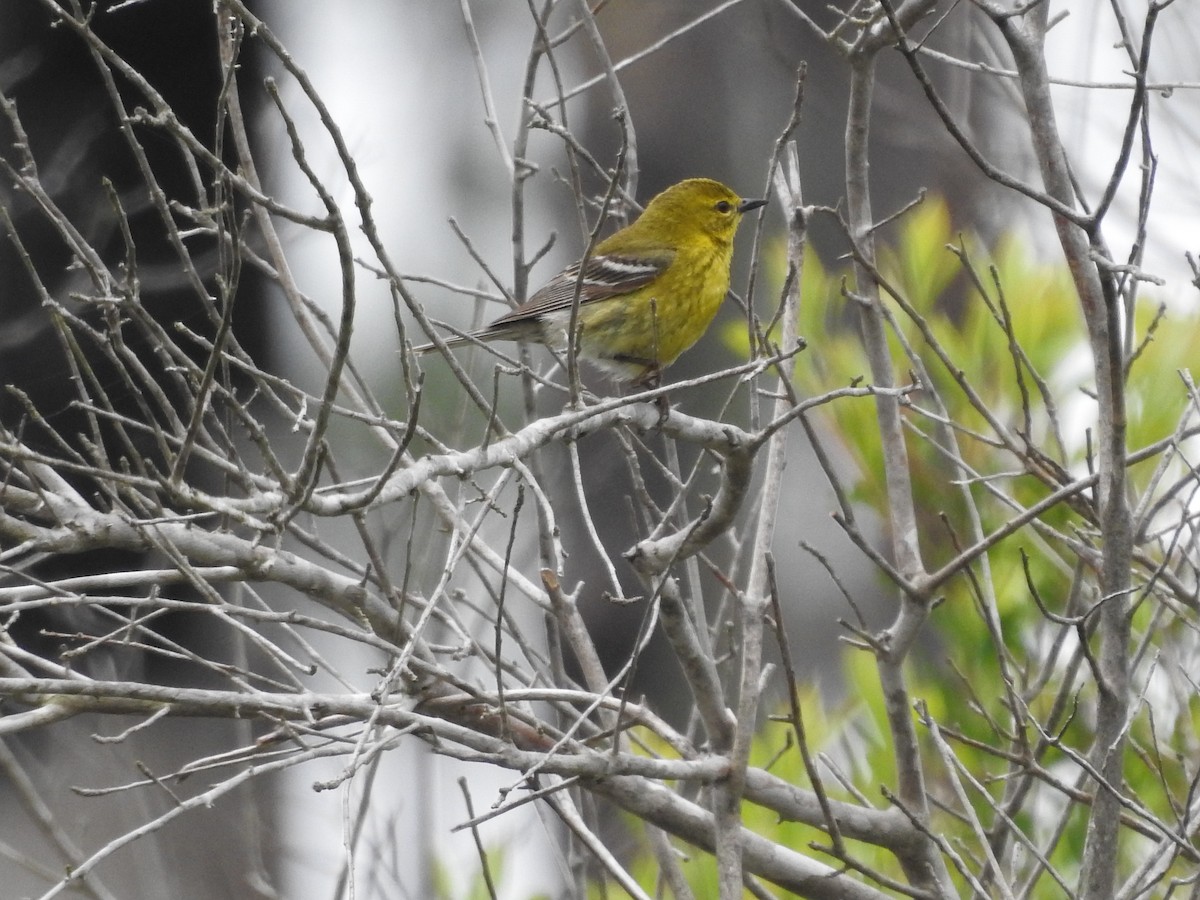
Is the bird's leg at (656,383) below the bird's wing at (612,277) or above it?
below

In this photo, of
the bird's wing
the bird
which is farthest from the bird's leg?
the bird's wing

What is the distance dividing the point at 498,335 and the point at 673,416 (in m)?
1.54

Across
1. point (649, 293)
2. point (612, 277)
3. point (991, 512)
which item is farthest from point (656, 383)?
point (991, 512)

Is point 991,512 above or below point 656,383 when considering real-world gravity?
below

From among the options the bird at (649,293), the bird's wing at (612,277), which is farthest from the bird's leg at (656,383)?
the bird's wing at (612,277)

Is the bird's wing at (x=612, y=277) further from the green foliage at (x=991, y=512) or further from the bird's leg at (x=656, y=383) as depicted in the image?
the green foliage at (x=991, y=512)

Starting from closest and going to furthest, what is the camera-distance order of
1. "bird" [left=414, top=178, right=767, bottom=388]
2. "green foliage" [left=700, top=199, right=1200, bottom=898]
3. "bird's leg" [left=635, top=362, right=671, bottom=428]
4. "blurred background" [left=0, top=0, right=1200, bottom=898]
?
"bird's leg" [left=635, top=362, right=671, bottom=428]
"green foliage" [left=700, top=199, right=1200, bottom=898]
"bird" [left=414, top=178, right=767, bottom=388]
"blurred background" [left=0, top=0, right=1200, bottom=898]

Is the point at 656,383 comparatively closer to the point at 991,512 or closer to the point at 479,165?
the point at 991,512

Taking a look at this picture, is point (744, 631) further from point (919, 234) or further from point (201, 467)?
point (201, 467)

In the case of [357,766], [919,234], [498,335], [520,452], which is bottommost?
[357,766]

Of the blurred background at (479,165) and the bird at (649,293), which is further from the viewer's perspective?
the blurred background at (479,165)

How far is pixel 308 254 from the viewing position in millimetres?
8672

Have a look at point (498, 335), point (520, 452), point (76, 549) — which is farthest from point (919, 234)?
point (76, 549)

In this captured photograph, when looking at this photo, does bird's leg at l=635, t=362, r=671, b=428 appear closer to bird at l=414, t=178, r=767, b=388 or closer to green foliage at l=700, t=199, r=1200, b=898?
bird at l=414, t=178, r=767, b=388
